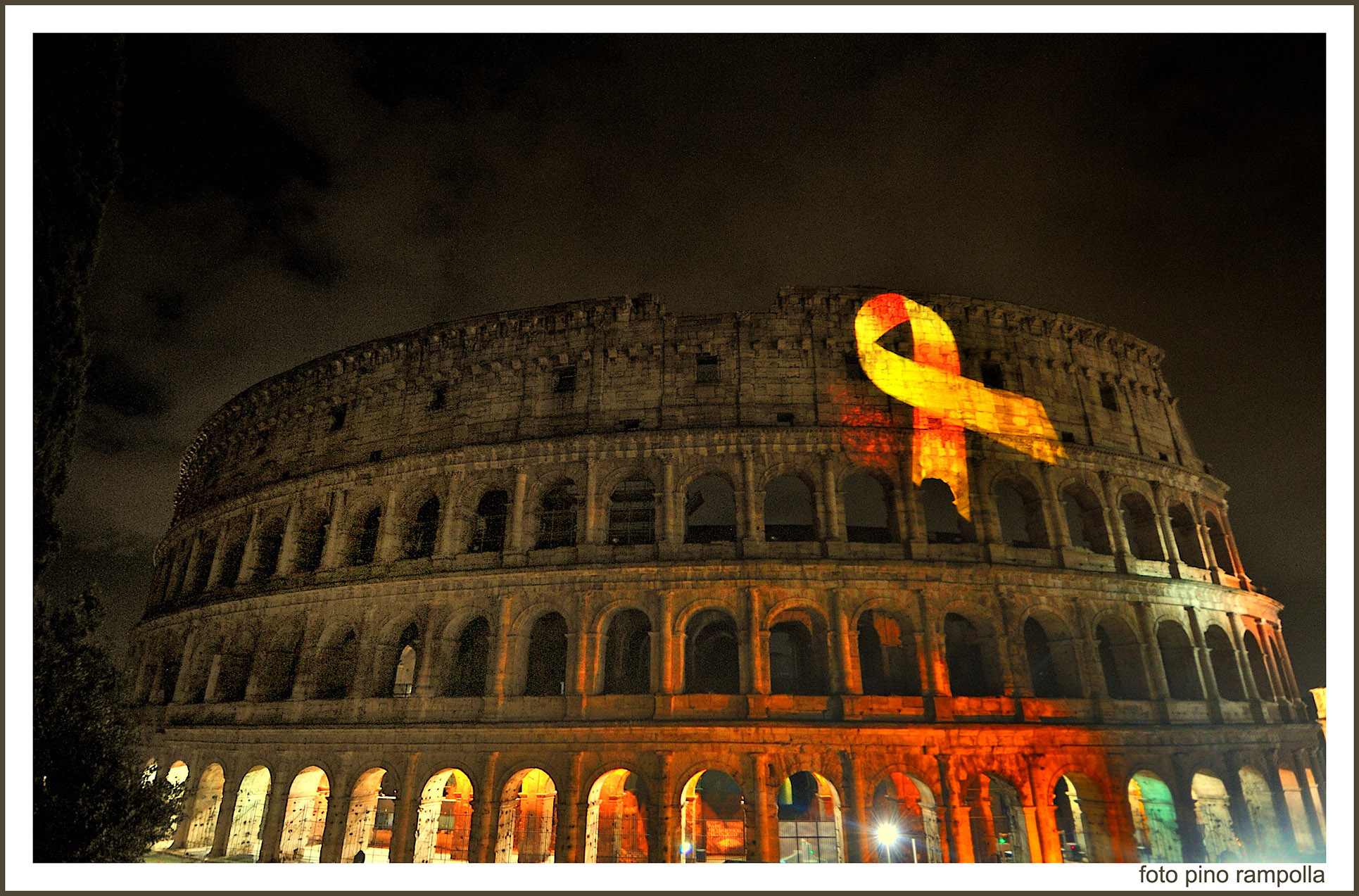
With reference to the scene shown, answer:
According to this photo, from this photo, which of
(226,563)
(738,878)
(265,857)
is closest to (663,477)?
(738,878)

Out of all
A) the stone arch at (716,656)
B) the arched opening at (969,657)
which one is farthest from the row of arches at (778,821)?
the stone arch at (716,656)

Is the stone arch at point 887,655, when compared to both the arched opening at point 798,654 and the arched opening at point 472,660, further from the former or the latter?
the arched opening at point 472,660

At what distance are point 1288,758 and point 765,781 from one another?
13140 millimetres

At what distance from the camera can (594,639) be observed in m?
14.7

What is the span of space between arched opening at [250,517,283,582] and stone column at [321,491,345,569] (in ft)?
7.55

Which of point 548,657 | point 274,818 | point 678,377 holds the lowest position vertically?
point 274,818

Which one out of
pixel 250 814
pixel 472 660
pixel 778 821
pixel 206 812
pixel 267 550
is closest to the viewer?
pixel 778 821

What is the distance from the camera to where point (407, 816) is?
14.2 m

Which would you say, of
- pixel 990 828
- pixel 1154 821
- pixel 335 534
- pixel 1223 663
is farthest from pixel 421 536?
pixel 1223 663

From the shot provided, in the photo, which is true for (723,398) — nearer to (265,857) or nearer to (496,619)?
(496,619)

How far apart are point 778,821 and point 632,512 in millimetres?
8580

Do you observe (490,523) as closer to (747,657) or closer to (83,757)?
(747,657)

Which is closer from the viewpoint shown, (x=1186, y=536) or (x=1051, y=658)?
(x=1051, y=658)

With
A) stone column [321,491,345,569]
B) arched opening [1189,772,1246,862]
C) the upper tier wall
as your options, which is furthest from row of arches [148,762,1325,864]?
the upper tier wall
